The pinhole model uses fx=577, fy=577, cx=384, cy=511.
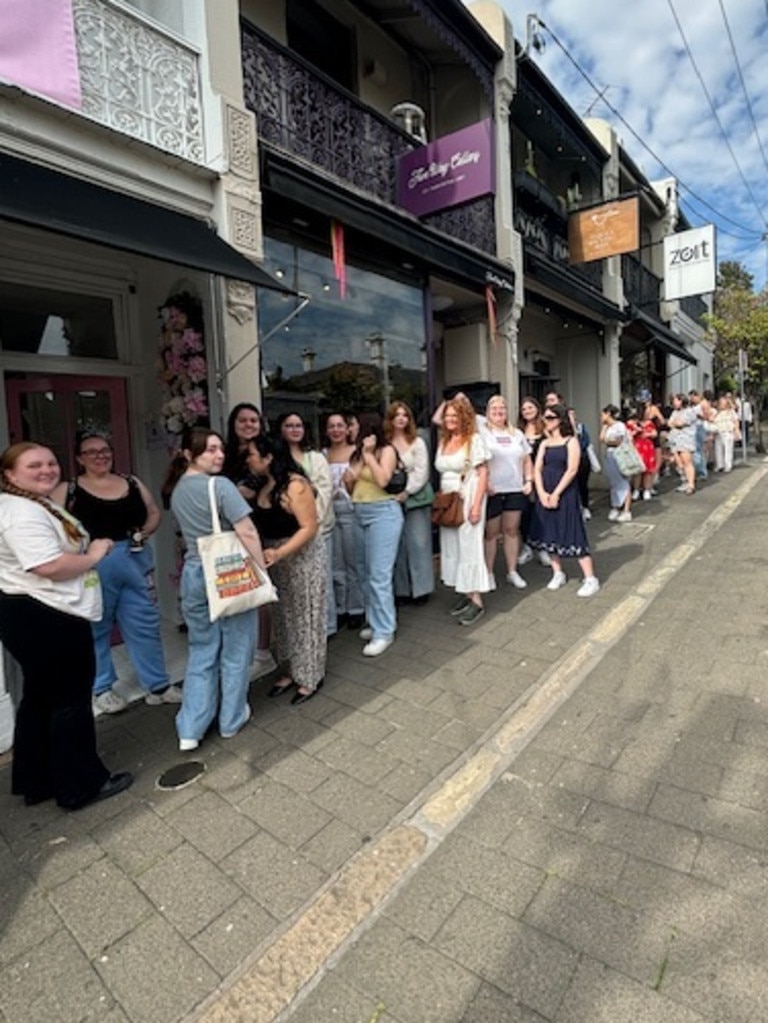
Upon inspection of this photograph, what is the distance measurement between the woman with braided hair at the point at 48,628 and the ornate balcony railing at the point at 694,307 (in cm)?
2162

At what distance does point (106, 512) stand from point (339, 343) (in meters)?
3.73

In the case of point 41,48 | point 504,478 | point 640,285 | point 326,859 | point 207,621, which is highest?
point 640,285

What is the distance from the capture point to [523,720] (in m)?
3.24

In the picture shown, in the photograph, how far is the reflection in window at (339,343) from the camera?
18.5ft

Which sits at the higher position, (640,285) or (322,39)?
(322,39)

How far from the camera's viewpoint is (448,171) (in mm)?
6320

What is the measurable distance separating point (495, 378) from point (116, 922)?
8.03 meters

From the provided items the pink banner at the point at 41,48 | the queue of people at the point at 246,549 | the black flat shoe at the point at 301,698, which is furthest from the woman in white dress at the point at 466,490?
the pink banner at the point at 41,48

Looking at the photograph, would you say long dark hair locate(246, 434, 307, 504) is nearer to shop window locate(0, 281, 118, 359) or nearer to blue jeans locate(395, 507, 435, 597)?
blue jeans locate(395, 507, 435, 597)

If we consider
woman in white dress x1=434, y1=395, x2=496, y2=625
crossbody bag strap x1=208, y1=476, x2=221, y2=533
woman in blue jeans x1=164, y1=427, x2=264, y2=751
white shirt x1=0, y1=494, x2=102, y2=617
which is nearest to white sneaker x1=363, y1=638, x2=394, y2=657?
woman in white dress x1=434, y1=395, x2=496, y2=625

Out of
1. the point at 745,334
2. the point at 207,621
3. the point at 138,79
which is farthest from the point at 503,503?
the point at 745,334

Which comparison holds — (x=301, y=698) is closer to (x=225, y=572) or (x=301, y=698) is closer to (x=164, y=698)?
(x=164, y=698)

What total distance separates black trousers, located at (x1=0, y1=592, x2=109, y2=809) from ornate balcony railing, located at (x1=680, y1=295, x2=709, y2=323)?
857 inches

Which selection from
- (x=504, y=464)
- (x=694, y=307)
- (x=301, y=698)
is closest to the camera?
(x=301, y=698)
